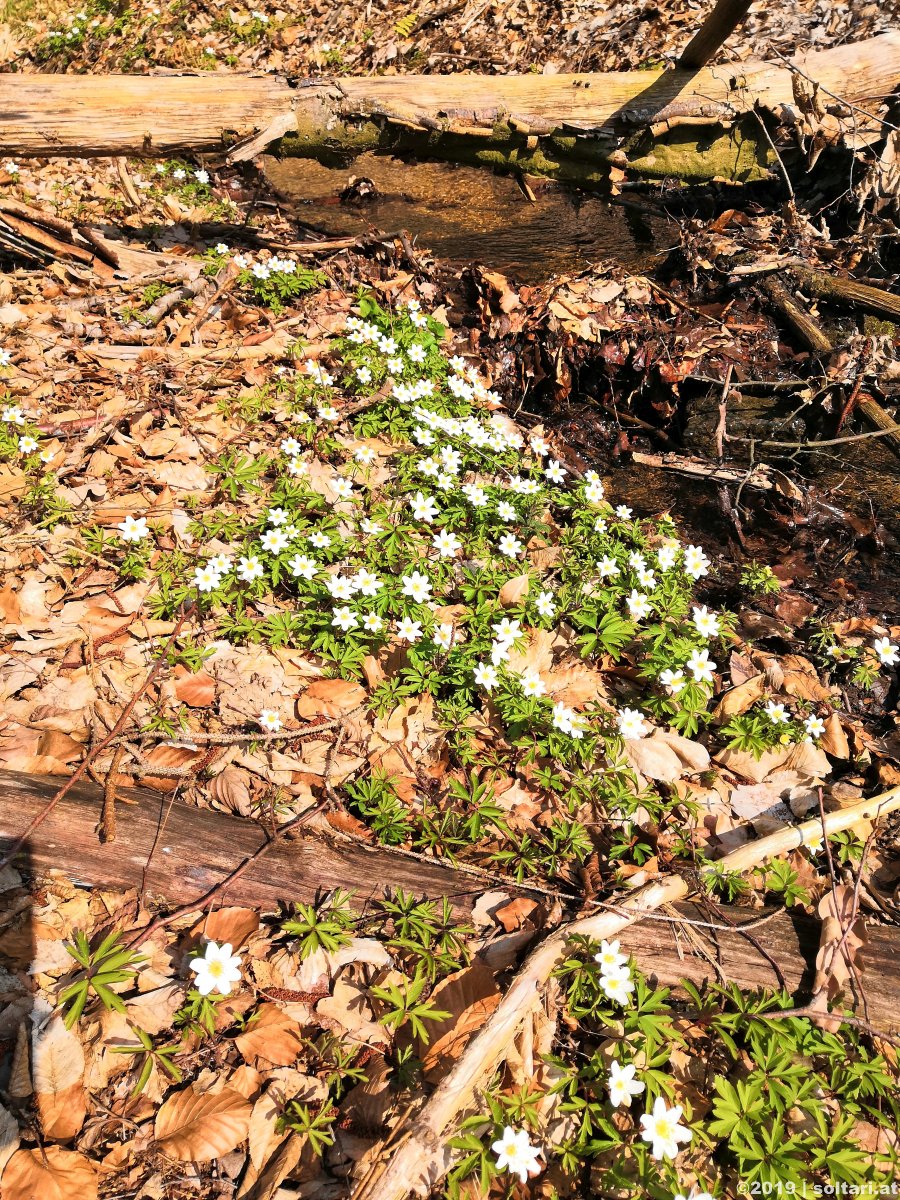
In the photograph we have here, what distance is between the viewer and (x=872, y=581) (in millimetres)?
4590

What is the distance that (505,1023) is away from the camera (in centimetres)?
224

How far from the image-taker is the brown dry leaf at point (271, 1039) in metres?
2.22

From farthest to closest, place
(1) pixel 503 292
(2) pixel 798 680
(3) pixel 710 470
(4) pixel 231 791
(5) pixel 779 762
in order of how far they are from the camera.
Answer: (1) pixel 503 292, (3) pixel 710 470, (2) pixel 798 680, (5) pixel 779 762, (4) pixel 231 791

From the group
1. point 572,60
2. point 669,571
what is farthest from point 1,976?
point 572,60

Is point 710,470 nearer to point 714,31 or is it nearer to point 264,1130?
point 714,31

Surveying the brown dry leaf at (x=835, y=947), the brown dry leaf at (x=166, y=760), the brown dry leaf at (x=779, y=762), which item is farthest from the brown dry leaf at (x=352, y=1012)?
the brown dry leaf at (x=779, y=762)

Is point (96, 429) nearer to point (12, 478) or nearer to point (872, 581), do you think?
point (12, 478)

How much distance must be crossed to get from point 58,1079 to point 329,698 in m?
1.72

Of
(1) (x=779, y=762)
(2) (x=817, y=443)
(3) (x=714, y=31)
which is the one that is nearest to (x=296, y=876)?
(1) (x=779, y=762)

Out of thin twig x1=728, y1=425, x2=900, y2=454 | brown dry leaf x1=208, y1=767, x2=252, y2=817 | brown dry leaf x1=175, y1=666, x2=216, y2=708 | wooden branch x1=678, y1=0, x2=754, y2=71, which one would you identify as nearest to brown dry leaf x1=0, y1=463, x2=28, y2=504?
brown dry leaf x1=175, y1=666, x2=216, y2=708

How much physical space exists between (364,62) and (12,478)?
7779 mm

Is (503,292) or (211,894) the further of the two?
(503,292)

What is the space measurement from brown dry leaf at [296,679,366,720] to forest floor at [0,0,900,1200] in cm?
2

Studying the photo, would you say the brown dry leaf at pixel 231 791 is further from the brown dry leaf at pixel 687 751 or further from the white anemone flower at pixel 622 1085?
the brown dry leaf at pixel 687 751
